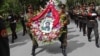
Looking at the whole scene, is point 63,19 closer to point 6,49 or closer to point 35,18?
point 35,18

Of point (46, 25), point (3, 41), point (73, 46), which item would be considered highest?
point (3, 41)

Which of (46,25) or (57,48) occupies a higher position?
(46,25)

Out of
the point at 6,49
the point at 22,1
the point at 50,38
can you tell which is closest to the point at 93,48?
the point at 50,38

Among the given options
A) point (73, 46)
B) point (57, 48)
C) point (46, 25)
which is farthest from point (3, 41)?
point (73, 46)

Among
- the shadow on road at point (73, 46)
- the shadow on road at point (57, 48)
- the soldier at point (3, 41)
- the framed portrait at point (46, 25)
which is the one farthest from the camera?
the shadow on road at point (73, 46)

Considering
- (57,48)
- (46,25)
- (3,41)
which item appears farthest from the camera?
(57,48)

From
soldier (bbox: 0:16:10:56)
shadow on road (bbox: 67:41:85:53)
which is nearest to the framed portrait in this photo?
shadow on road (bbox: 67:41:85:53)

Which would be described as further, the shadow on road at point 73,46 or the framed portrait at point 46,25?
the shadow on road at point 73,46

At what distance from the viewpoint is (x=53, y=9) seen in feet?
34.4

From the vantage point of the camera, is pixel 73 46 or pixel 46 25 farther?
pixel 73 46

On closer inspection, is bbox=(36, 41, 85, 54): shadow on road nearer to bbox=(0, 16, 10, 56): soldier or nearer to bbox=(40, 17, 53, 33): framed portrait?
bbox=(40, 17, 53, 33): framed portrait

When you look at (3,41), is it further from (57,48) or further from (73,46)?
(73,46)

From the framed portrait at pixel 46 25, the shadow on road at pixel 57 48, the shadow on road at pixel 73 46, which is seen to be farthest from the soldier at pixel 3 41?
the shadow on road at pixel 73 46

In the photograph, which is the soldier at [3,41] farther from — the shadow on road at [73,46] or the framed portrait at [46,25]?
the shadow on road at [73,46]
